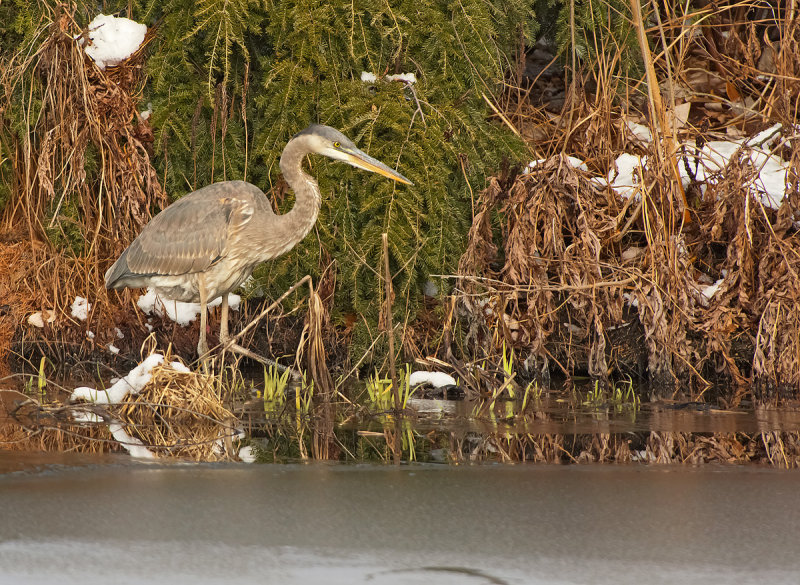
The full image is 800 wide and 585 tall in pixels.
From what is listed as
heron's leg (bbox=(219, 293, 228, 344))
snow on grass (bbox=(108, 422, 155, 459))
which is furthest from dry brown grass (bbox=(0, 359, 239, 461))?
heron's leg (bbox=(219, 293, 228, 344))

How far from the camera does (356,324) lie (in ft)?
23.5

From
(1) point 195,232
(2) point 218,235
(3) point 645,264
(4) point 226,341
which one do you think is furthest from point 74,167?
(3) point 645,264

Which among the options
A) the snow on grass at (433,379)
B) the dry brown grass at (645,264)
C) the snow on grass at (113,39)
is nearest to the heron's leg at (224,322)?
the snow on grass at (433,379)

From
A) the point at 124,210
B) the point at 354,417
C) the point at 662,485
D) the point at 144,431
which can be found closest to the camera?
the point at 662,485

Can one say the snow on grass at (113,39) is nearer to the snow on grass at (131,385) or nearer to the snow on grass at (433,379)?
the snow on grass at (131,385)

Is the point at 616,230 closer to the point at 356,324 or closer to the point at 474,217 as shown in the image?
the point at 474,217

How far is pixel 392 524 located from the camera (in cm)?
325

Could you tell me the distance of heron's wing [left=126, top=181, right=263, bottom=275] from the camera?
6.85 metres

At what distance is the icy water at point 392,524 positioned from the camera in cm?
282

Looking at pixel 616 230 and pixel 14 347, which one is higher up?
pixel 616 230

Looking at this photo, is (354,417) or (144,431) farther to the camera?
(354,417)

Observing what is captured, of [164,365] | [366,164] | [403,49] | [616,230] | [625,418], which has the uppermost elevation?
[403,49]

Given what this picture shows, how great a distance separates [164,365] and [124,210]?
284 cm

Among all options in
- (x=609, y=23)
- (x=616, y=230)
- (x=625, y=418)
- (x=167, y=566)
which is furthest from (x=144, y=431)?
(x=609, y=23)
